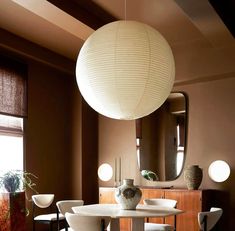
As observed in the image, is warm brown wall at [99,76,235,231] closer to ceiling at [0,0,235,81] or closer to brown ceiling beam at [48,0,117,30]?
ceiling at [0,0,235,81]

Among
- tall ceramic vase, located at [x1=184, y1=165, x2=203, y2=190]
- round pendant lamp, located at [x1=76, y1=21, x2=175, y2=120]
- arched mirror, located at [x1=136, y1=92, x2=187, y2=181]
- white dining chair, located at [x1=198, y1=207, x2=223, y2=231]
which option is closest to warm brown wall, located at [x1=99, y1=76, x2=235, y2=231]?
arched mirror, located at [x1=136, y1=92, x2=187, y2=181]

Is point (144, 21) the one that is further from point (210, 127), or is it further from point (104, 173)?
point (104, 173)

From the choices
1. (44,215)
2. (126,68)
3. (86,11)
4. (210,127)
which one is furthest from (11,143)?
(126,68)

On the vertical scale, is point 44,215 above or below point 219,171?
below

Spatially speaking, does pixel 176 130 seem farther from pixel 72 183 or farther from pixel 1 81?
pixel 1 81

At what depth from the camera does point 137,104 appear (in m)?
2.88

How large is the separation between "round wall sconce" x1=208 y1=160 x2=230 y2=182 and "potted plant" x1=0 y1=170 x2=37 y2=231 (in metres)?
2.71

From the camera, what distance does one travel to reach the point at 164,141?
6.17 m

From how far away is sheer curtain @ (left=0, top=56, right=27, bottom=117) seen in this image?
5.40 meters

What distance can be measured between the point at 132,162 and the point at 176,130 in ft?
3.22

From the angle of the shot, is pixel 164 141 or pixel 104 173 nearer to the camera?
pixel 164 141

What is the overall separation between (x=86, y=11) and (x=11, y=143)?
2.34 m

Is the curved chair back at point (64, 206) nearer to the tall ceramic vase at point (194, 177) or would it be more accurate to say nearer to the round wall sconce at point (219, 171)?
the tall ceramic vase at point (194, 177)

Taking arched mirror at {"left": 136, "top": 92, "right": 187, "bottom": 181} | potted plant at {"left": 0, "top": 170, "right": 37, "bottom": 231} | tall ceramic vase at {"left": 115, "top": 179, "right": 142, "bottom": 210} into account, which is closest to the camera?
tall ceramic vase at {"left": 115, "top": 179, "right": 142, "bottom": 210}
